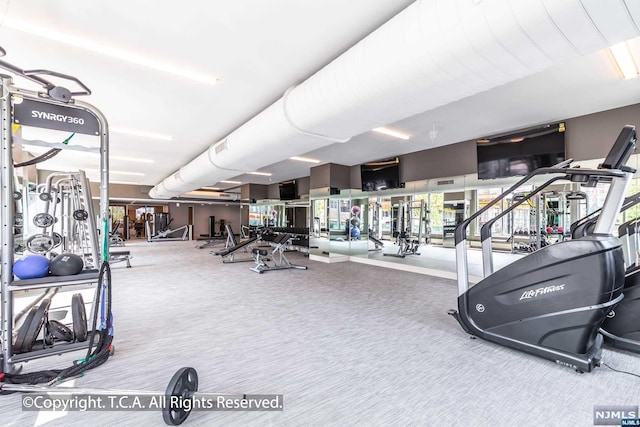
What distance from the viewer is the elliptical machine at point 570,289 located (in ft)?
7.34

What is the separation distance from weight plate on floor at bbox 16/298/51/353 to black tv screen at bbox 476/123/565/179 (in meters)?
6.66

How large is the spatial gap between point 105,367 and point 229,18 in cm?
319

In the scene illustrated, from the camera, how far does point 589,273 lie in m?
2.26

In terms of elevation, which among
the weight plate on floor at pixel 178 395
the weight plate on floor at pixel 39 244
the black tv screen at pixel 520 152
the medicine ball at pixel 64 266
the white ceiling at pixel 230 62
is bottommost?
the weight plate on floor at pixel 178 395

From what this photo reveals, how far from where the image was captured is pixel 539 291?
2.48 m

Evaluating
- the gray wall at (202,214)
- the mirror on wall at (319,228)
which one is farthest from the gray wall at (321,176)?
the gray wall at (202,214)

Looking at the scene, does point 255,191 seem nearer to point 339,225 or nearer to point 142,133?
point 339,225

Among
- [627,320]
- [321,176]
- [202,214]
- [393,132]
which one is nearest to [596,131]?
[393,132]

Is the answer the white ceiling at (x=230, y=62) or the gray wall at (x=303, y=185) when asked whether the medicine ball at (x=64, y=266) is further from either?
the gray wall at (x=303, y=185)

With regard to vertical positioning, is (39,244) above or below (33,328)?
above

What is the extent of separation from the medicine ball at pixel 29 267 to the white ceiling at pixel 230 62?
6.92 ft

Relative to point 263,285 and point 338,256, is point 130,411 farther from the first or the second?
point 338,256

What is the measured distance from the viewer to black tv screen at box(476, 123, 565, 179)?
15.8 feet

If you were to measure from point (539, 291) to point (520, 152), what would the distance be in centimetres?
362
